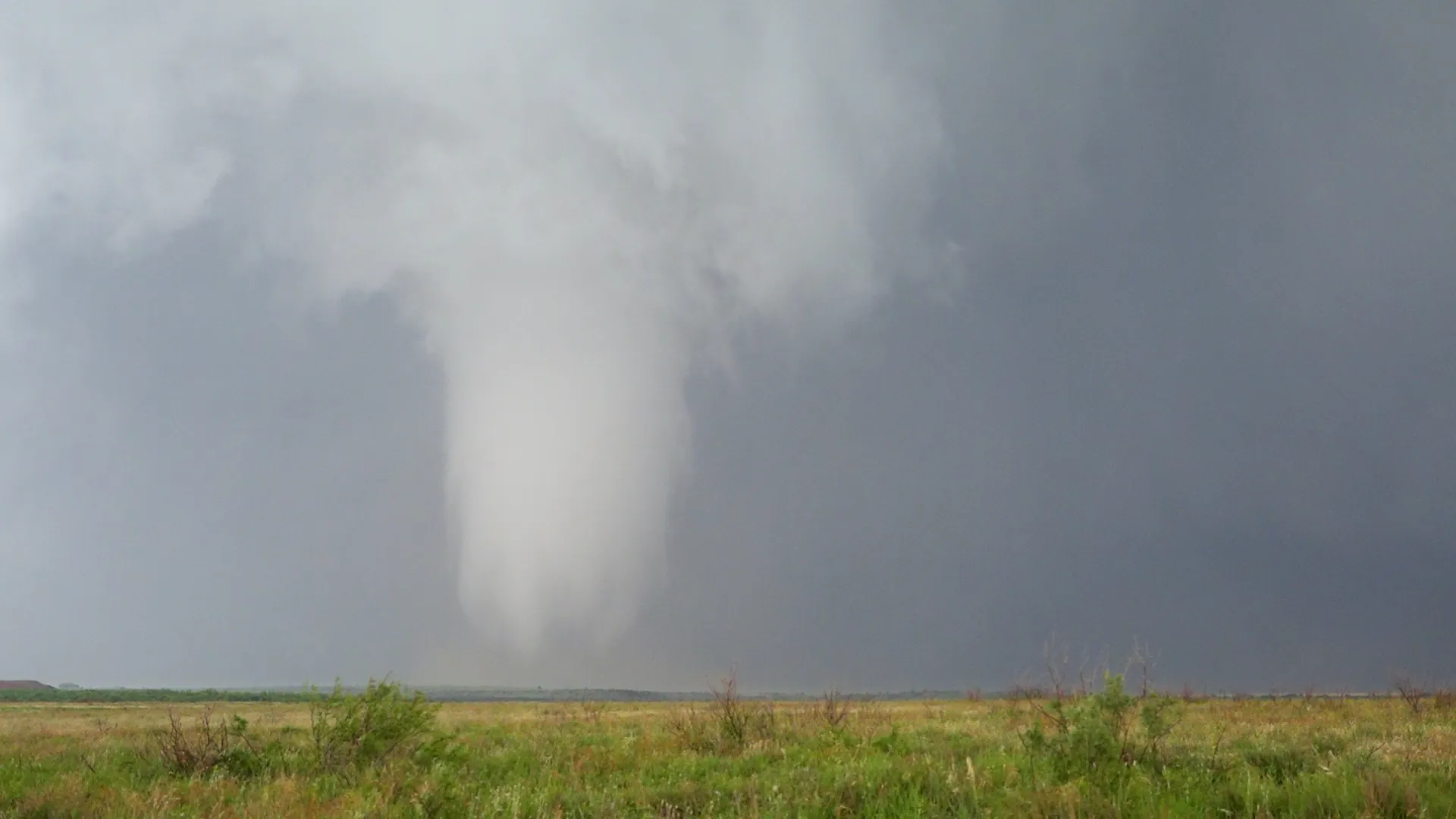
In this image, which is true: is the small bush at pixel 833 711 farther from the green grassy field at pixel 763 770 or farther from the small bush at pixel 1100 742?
the small bush at pixel 1100 742

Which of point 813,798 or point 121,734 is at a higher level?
point 813,798

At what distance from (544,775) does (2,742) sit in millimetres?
21893

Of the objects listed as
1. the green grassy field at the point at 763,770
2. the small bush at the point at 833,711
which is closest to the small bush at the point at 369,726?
the green grassy field at the point at 763,770

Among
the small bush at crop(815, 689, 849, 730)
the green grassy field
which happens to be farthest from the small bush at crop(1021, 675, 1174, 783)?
the small bush at crop(815, 689, 849, 730)

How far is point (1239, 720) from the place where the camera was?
2312 centimetres

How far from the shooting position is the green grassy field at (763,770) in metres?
9.33

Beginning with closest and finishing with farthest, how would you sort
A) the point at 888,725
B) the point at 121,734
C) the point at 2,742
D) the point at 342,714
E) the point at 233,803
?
the point at 233,803 → the point at 342,714 → the point at 888,725 → the point at 2,742 → the point at 121,734

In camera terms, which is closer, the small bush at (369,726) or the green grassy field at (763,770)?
the green grassy field at (763,770)

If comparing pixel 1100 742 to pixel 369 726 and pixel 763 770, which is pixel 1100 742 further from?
pixel 369 726

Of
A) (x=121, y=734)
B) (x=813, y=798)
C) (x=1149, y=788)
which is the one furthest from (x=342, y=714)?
(x=121, y=734)

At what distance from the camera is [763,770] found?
41.5 ft

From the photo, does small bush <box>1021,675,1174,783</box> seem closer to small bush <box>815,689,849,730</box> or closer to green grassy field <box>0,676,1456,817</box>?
green grassy field <box>0,676,1456,817</box>

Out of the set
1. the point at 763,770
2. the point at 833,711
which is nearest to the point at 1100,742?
the point at 763,770

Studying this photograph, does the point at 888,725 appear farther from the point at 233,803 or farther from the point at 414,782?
the point at 233,803
